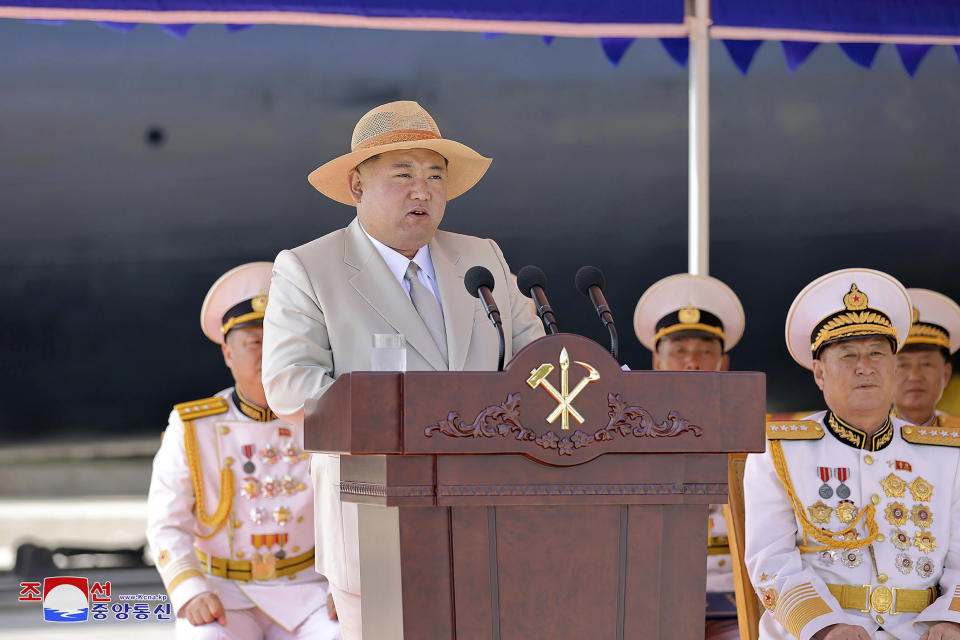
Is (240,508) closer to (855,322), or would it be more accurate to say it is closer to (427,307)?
→ (427,307)

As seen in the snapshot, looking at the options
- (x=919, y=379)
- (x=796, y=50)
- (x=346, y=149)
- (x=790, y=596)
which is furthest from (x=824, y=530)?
(x=346, y=149)

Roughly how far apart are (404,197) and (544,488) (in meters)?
0.83

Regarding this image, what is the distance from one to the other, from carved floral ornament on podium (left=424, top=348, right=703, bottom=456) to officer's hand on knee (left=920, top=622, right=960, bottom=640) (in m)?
1.27

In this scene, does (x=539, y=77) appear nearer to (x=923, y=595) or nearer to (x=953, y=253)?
(x=953, y=253)

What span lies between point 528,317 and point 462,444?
0.84 metres

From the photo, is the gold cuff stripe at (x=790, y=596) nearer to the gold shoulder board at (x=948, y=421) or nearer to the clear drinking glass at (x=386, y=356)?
the clear drinking glass at (x=386, y=356)

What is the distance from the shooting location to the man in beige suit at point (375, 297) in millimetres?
2012

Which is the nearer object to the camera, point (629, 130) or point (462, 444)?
point (462, 444)

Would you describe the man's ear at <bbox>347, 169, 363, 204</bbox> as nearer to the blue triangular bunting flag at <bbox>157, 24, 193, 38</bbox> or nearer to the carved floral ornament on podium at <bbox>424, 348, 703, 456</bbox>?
the carved floral ornament on podium at <bbox>424, 348, 703, 456</bbox>

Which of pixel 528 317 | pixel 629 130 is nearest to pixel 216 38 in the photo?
pixel 629 130

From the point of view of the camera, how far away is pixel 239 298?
345 cm

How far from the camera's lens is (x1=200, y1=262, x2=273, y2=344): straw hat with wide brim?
3.41 m

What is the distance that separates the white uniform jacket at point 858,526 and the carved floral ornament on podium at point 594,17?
5.98 ft

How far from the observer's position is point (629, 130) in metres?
7.21
